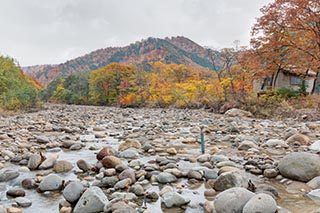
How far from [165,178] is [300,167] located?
5.67ft

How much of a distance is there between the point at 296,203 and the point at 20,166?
4033 mm

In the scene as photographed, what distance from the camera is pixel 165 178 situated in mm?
3758

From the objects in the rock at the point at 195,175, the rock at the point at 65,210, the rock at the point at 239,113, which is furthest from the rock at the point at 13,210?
the rock at the point at 239,113

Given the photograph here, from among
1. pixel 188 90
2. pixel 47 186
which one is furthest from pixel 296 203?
pixel 188 90

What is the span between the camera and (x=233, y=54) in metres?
19.9

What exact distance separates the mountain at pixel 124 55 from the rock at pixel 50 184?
62.0 metres

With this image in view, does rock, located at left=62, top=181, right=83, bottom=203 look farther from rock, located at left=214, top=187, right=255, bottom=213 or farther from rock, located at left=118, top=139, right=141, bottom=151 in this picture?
rock, located at left=118, top=139, right=141, bottom=151

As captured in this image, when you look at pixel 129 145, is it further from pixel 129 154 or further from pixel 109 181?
pixel 109 181

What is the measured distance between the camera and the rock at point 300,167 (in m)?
3.53

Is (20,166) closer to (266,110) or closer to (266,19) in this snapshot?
(266,110)

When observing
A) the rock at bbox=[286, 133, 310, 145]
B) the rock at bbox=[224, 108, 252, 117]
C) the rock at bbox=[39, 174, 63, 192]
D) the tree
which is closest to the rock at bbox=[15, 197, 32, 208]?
the rock at bbox=[39, 174, 63, 192]

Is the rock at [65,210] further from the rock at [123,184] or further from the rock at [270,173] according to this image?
the rock at [270,173]

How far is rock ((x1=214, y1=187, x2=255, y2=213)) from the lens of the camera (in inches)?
104

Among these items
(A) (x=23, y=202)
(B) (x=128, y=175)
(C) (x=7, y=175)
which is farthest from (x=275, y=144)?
(C) (x=7, y=175)
